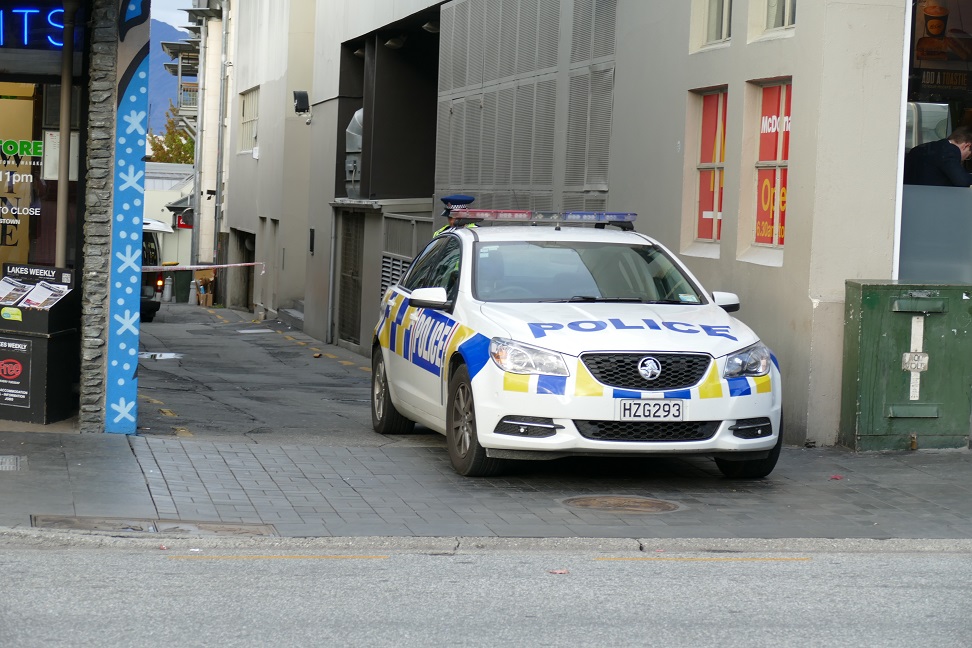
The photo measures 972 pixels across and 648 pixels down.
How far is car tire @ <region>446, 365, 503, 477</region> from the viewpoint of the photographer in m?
9.40

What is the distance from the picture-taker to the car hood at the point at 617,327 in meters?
9.03

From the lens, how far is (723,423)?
29.9ft

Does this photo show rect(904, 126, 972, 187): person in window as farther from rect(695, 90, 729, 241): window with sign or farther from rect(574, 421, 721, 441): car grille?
rect(574, 421, 721, 441): car grille

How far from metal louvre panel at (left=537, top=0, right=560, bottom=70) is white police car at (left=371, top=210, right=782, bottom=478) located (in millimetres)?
8048

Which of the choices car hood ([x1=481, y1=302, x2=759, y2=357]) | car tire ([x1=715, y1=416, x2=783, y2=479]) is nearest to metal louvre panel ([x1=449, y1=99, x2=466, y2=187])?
car hood ([x1=481, y1=302, x2=759, y2=357])

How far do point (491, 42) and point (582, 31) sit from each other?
12.7ft

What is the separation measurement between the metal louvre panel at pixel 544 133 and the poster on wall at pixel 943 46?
536cm

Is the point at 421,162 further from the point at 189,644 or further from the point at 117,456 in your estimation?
the point at 189,644

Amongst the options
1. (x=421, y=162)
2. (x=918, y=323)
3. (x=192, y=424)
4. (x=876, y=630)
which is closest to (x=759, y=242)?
(x=918, y=323)

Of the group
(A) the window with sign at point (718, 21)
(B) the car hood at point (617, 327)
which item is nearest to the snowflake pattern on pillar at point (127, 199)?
(B) the car hood at point (617, 327)

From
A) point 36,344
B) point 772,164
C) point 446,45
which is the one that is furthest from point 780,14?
point 446,45

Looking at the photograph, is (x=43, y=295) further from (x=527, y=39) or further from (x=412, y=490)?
(x=527, y=39)

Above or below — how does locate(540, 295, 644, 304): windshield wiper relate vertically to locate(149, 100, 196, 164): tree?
below

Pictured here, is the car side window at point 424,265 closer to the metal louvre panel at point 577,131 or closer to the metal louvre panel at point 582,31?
the metal louvre panel at point 577,131
